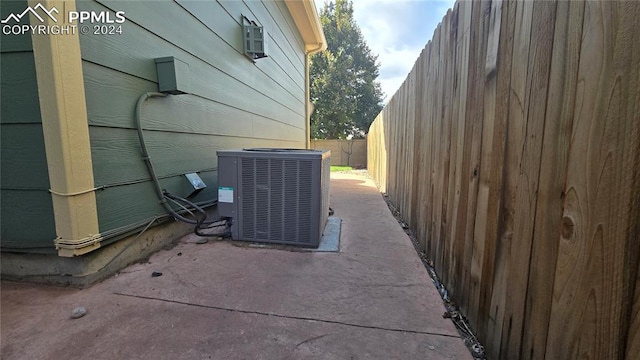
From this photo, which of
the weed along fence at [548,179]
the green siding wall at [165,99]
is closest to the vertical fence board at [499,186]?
the weed along fence at [548,179]

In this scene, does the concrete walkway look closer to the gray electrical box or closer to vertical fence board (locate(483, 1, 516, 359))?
vertical fence board (locate(483, 1, 516, 359))

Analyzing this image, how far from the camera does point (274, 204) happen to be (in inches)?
87.0

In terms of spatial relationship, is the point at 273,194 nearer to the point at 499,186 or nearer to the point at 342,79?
the point at 499,186

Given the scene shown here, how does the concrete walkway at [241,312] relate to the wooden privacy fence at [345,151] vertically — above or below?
below

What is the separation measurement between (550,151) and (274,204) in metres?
1.72

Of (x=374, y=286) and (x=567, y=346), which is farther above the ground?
A: (x=567, y=346)

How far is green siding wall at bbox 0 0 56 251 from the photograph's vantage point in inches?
56.9

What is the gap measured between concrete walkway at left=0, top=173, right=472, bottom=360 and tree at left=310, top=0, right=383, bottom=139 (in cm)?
1828

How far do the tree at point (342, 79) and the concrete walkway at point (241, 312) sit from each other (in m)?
18.3

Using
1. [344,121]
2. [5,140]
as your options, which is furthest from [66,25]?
[344,121]

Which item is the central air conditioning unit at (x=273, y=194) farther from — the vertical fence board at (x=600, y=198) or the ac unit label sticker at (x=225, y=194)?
the vertical fence board at (x=600, y=198)

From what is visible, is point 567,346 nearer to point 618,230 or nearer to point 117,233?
point 618,230

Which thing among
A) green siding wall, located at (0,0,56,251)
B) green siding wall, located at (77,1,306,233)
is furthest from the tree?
green siding wall, located at (0,0,56,251)

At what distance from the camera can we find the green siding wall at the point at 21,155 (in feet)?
4.75
